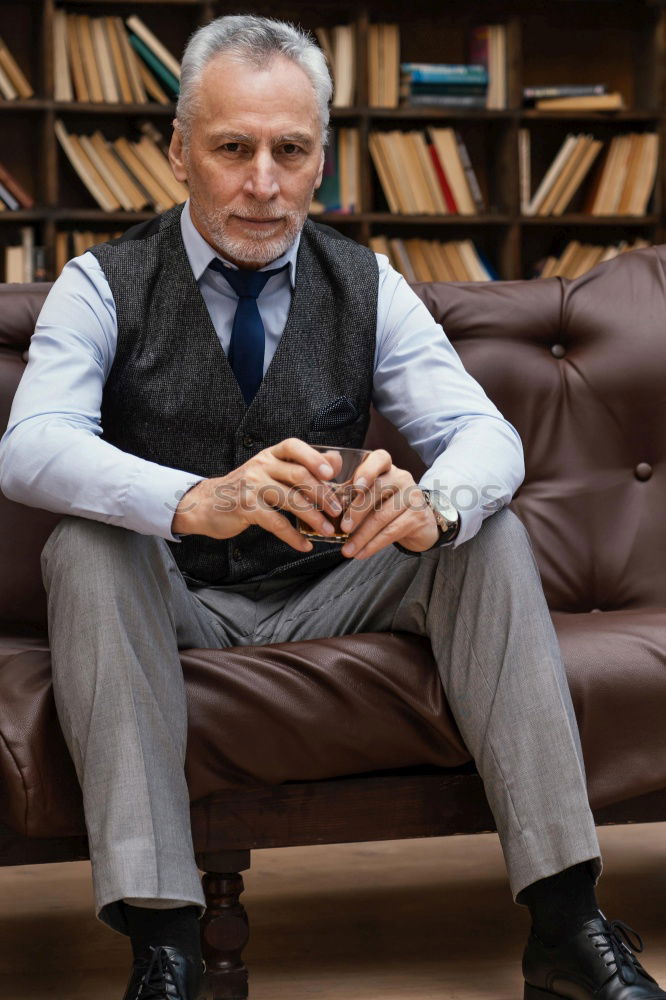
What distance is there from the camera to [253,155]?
1.55 m

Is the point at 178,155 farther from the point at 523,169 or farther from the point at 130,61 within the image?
the point at 523,169

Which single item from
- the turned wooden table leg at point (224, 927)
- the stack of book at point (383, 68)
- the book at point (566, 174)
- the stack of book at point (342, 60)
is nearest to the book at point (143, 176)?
the stack of book at point (342, 60)

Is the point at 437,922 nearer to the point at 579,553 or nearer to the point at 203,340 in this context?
the point at 579,553

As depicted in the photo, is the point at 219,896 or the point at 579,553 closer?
the point at 219,896

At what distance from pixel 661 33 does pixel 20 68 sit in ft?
6.68

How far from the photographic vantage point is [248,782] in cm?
129

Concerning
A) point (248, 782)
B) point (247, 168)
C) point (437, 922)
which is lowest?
point (437, 922)

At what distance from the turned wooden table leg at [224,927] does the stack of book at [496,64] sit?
298cm

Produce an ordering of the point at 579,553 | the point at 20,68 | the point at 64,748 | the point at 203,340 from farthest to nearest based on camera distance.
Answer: the point at 20,68
the point at 579,553
the point at 203,340
the point at 64,748

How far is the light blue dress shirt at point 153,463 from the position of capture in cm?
125

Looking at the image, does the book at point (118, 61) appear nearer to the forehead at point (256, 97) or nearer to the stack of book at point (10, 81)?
the stack of book at point (10, 81)

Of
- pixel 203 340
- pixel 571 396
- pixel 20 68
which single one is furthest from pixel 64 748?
pixel 20 68

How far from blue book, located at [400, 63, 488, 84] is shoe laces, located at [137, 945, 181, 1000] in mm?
3100

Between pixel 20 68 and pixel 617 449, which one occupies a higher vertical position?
pixel 20 68
